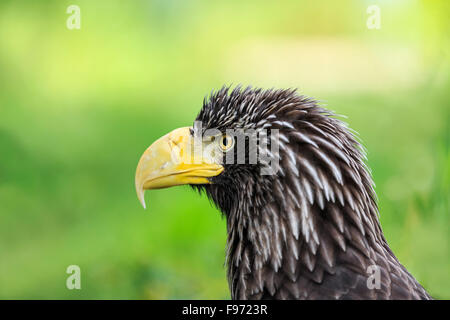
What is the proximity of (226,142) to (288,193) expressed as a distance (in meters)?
0.41

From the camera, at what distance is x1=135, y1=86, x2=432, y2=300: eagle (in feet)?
6.70

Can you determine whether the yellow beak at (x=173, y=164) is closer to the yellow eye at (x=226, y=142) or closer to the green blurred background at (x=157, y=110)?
the yellow eye at (x=226, y=142)

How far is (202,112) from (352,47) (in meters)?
2.42

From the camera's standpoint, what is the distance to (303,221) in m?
2.06

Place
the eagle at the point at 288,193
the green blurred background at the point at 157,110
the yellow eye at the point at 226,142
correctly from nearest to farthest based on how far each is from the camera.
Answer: the eagle at the point at 288,193 < the yellow eye at the point at 226,142 < the green blurred background at the point at 157,110

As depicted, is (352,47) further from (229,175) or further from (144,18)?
(229,175)

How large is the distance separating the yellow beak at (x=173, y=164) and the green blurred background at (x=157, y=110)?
6.63 feet

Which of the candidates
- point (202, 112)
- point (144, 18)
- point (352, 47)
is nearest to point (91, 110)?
point (144, 18)

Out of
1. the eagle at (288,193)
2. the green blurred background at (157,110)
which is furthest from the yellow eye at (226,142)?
the green blurred background at (157,110)

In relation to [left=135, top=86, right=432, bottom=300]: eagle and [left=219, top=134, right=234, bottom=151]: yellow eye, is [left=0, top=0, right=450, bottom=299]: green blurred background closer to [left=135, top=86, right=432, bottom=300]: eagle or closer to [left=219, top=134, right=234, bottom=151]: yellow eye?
[left=135, top=86, right=432, bottom=300]: eagle

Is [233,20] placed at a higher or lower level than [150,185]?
higher

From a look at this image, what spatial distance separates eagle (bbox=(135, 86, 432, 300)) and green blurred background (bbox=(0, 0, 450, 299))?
1.76 m

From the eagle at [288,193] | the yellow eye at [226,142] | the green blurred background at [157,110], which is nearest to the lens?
the eagle at [288,193]

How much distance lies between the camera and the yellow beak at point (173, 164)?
7.53 feet
